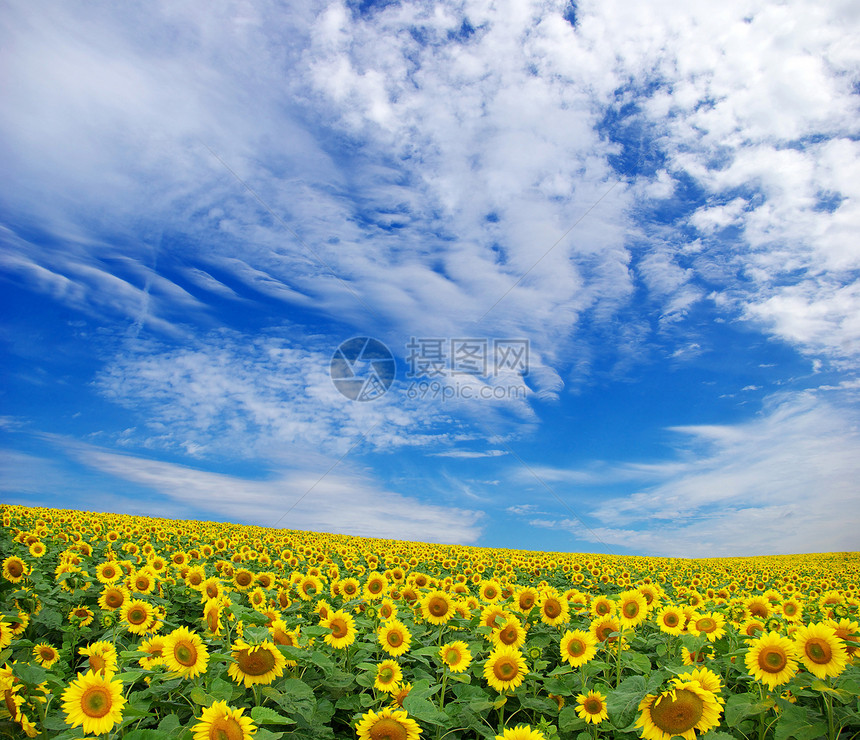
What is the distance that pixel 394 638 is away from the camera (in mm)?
6438

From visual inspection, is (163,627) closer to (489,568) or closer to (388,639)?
(388,639)

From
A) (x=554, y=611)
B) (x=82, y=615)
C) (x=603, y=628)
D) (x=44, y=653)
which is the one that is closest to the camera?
(x=44, y=653)

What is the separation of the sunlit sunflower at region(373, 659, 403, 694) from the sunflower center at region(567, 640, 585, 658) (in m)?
2.14

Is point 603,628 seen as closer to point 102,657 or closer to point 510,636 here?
point 510,636

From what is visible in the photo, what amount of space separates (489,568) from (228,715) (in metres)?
13.9

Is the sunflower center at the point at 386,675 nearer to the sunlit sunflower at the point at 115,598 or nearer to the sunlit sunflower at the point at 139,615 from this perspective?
the sunlit sunflower at the point at 139,615

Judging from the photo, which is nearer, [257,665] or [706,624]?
[257,665]

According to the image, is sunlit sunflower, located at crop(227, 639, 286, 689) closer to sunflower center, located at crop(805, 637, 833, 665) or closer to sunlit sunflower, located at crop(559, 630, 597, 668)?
sunlit sunflower, located at crop(559, 630, 597, 668)

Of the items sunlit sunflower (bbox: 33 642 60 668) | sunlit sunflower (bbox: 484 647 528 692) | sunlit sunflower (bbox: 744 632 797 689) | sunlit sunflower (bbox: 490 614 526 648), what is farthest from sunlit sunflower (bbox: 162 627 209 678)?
sunlit sunflower (bbox: 744 632 797 689)

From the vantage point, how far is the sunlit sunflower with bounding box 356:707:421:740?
4.71 meters

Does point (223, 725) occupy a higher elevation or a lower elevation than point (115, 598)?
lower

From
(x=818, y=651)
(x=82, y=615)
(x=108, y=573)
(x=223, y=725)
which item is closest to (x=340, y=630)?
(x=223, y=725)

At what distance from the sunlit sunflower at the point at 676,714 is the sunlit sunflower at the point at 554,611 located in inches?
120

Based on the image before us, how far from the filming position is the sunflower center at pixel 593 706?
17.3 ft
